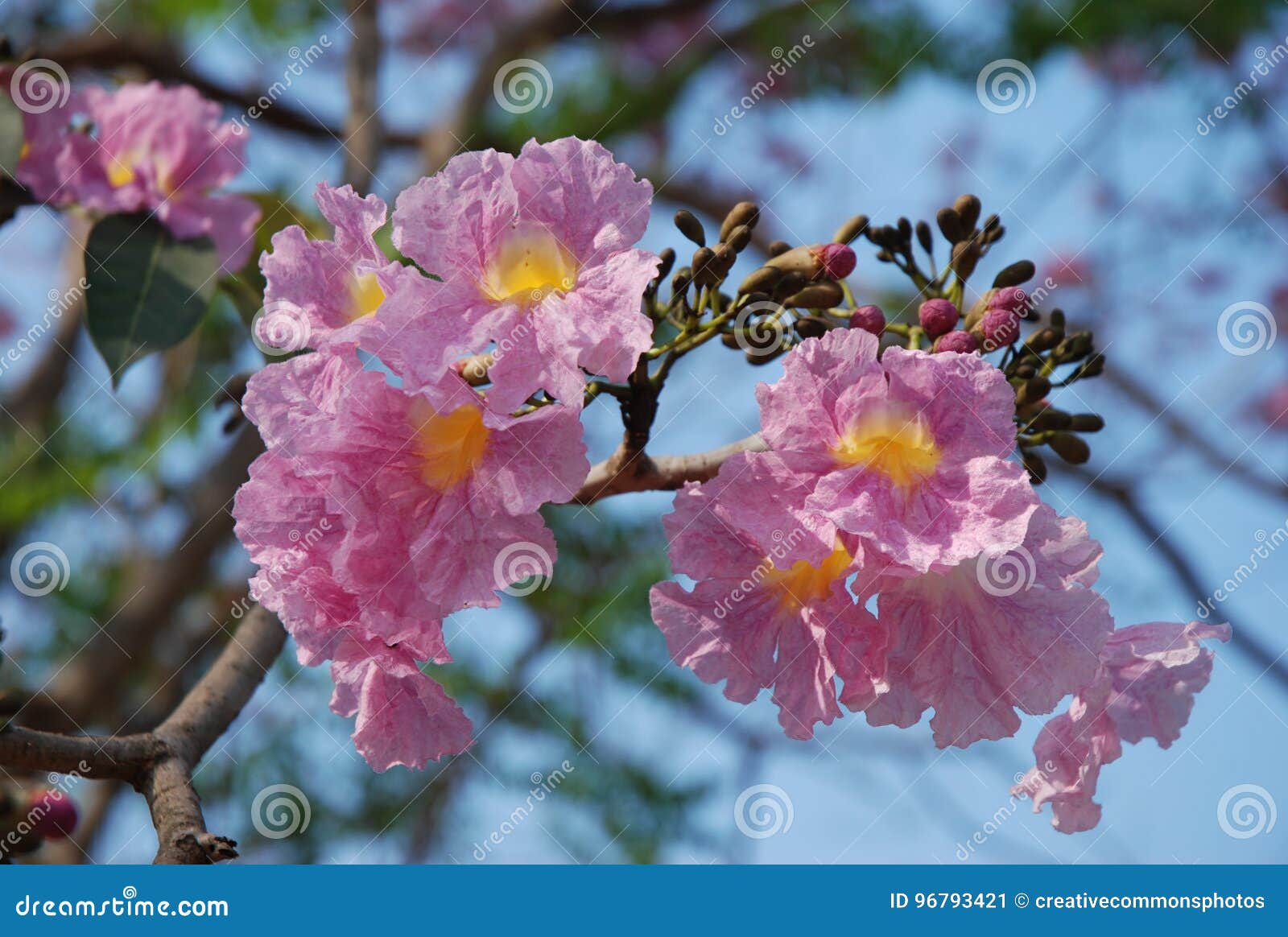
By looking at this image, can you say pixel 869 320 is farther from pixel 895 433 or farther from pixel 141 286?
pixel 141 286

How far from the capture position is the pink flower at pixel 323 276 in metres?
1.08

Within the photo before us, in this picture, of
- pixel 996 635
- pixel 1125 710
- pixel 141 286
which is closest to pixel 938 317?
pixel 996 635

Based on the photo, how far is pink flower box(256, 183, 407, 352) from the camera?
3.56 ft

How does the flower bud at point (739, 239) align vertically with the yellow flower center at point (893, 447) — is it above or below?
above

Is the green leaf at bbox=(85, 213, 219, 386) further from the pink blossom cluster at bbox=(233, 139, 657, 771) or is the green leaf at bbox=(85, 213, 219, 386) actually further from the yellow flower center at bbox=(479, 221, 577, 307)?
the yellow flower center at bbox=(479, 221, 577, 307)

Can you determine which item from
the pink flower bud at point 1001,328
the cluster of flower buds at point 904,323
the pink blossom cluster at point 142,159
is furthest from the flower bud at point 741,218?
the pink blossom cluster at point 142,159

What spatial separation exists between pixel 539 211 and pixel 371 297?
208 mm

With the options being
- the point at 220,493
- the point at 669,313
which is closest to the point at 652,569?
the point at 220,493

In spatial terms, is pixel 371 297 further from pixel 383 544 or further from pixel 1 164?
pixel 1 164

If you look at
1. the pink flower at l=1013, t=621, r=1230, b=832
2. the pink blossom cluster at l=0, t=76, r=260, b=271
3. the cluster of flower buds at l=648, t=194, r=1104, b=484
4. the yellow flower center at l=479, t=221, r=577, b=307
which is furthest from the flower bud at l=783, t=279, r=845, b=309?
the pink blossom cluster at l=0, t=76, r=260, b=271

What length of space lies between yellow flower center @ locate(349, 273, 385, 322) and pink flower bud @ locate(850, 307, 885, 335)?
18.0 inches

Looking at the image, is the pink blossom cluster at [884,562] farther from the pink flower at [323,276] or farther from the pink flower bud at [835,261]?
the pink flower at [323,276]

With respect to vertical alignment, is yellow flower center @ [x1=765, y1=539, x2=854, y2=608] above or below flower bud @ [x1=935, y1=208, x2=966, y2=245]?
below

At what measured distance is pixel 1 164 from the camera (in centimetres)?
162
